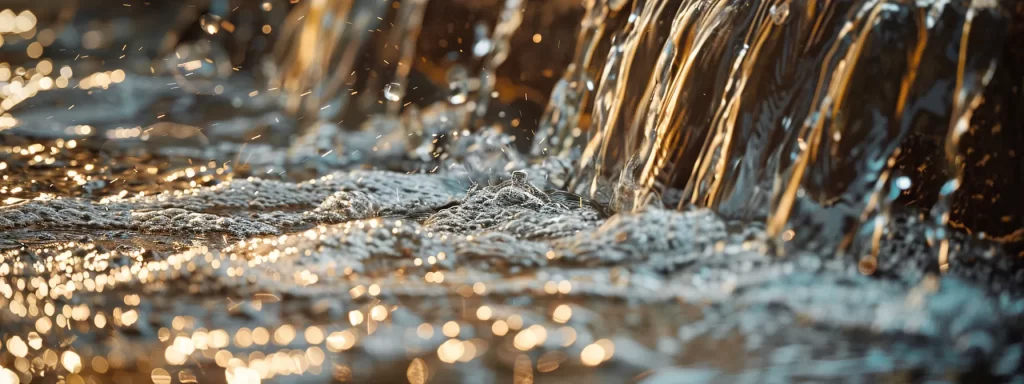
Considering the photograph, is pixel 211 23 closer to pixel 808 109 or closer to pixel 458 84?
pixel 458 84

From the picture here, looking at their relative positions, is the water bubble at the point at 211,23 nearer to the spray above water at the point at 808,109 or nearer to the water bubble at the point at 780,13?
the spray above water at the point at 808,109

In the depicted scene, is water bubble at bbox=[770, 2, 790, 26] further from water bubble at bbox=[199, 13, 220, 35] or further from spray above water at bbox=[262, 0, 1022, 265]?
water bubble at bbox=[199, 13, 220, 35]

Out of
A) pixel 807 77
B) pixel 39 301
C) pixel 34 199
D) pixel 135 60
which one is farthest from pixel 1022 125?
pixel 135 60

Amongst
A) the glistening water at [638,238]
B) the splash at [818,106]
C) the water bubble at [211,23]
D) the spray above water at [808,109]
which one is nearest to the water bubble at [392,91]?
the glistening water at [638,238]

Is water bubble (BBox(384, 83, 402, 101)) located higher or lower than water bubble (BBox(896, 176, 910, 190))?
lower

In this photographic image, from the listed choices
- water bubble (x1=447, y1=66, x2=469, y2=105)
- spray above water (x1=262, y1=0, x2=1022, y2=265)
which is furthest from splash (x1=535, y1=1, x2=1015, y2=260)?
water bubble (x1=447, y1=66, x2=469, y2=105)

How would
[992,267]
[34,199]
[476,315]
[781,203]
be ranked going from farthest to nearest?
1. [34,199]
2. [781,203]
3. [992,267]
4. [476,315]

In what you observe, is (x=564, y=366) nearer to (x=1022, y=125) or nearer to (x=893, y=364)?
(x=893, y=364)

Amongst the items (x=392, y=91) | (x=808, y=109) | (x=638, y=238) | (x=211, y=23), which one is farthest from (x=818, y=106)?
(x=211, y=23)
